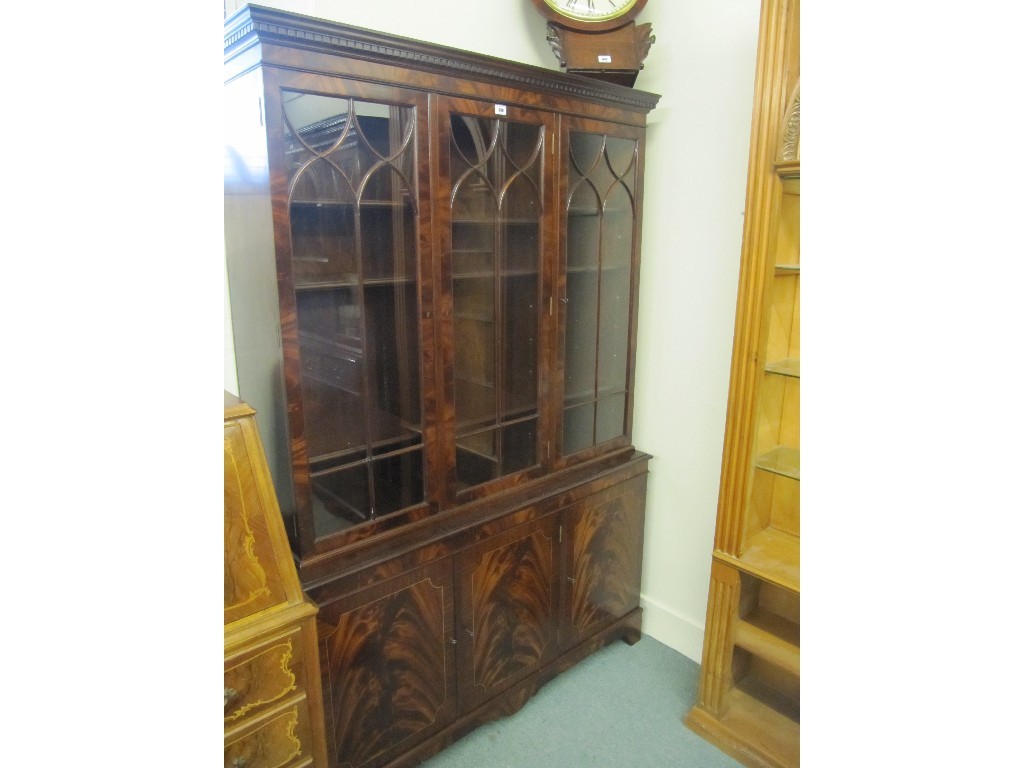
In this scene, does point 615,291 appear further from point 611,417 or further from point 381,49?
point 381,49

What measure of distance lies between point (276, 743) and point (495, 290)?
119 cm

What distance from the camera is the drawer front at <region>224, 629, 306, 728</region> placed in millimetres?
1240

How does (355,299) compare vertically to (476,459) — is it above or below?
above

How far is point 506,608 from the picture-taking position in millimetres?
1869

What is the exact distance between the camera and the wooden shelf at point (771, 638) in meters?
1.74

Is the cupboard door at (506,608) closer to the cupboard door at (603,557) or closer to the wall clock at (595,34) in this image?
the cupboard door at (603,557)

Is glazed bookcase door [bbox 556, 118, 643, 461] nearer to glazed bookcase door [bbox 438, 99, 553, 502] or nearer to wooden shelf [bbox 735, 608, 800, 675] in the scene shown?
glazed bookcase door [bbox 438, 99, 553, 502]

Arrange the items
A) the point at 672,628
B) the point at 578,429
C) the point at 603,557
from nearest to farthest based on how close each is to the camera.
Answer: the point at 578,429, the point at 603,557, the point at 672,628

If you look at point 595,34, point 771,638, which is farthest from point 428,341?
point 771,638

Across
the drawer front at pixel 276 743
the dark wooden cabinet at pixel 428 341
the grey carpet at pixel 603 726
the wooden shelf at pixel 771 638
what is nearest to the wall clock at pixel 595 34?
the dark wooden cabinet at pixel 428 341

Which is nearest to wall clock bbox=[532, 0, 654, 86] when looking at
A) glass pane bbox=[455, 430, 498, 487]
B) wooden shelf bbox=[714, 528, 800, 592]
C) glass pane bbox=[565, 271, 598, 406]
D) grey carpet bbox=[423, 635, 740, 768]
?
glass pane bbox=[565, 271, 598, 406]

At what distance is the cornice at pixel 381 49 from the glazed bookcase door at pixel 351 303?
0.23 ft

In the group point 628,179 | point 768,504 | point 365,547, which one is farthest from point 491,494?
point 628,179
